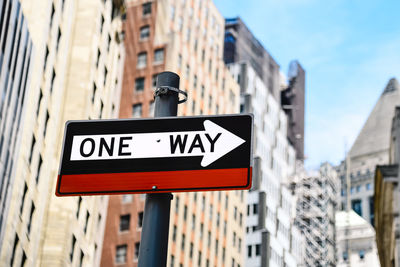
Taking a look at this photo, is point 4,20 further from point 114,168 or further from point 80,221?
point 114,168

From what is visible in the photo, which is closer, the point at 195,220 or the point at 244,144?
the point at 244,144

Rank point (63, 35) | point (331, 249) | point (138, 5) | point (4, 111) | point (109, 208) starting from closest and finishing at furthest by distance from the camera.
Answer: point (4, 111) < point (63, 35) < point (109, 208) < point (138, 5) < point (331, 249)

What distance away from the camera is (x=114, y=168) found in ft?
21.4

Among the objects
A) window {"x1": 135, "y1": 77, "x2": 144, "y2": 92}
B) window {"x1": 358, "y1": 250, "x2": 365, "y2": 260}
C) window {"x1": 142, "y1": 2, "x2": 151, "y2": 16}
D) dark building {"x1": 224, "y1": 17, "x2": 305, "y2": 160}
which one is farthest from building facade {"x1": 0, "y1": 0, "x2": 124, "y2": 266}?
window {"x1": 358, "y1": 250, "x2": 365, "y2": 260}

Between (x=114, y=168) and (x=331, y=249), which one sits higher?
(x=331, y=249)

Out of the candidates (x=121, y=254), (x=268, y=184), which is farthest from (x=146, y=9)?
(x=268, y=184)

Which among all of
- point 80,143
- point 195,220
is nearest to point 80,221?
point 195,220

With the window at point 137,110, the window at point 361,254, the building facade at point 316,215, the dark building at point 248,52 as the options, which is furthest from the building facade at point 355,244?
the window at point 137,110

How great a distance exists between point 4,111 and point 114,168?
4003cm

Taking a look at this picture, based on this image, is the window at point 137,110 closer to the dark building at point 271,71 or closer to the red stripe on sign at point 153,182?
the dark building at point 271,71

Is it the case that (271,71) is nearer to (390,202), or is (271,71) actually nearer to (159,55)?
(159,55)

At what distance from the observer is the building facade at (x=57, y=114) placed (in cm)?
5344

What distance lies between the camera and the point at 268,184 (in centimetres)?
12550


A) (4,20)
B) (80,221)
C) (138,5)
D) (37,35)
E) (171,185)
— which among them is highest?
(138,5)
